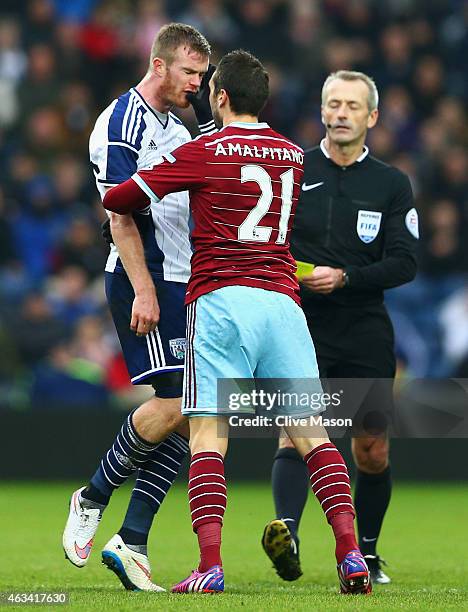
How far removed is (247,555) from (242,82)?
10.3ft

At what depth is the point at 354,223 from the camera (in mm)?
7348

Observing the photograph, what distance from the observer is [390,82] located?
53.5 feet

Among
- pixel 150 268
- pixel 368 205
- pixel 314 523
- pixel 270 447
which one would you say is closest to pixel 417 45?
pixel 270 447

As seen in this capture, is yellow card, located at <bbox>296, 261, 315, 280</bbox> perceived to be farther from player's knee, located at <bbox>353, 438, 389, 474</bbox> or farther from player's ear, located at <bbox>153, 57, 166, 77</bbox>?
player's ear, located at <bbox>153, 57, 166, 77</bbox>

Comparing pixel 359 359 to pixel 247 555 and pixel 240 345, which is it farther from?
pixel 240 345

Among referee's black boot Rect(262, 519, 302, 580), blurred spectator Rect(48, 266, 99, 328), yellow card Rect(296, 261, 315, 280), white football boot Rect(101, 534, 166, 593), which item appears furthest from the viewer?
blurred spectator Rect(48, 266, 99, 328)

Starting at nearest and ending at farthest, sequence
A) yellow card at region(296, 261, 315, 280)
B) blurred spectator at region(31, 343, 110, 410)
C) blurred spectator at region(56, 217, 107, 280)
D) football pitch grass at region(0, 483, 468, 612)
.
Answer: football pitch grass at region(0, 483, 468, 612), yellow card at region(296, 261, 315, 280), blurred spectator at region(31, 343, 110, 410), blurred spectator at region(56, 217, 107, 280)

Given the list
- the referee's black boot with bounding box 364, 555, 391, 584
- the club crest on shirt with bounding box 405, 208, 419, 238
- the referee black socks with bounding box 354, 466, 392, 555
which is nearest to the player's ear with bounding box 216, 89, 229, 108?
the club crest on shirt with bounding box 405, 208, 419, 238

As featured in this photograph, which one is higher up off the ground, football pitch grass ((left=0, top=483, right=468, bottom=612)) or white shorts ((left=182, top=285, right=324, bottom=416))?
white shorts ((left=182, top=285, right=324, bottom=416))

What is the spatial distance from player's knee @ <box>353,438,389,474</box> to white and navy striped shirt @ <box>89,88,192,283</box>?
143 cm

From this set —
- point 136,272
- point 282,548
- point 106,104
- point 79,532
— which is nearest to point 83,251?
point 106,104

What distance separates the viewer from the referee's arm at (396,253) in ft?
23.5

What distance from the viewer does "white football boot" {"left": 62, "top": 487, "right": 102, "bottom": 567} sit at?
6.41 meters

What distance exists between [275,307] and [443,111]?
34.7 ft
